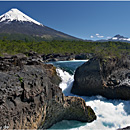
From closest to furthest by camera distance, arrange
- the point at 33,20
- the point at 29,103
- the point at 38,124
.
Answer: the point at 29,103
the point at 38,124
the point at 33,20

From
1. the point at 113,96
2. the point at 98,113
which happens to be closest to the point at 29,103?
the point at 98,113

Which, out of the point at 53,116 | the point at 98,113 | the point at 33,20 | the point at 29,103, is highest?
the point at 33,20

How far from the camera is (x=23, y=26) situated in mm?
114438

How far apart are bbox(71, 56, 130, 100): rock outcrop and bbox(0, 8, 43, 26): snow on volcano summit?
405 ft

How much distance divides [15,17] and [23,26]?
16.8 meters

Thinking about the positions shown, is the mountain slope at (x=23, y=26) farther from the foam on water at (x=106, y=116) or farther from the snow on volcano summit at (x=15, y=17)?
the foam on water at (x=106, y=116)

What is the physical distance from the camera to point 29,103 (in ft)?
16.0

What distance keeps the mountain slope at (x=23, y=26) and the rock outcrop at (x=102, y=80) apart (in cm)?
9142

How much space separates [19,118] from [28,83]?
1.23m

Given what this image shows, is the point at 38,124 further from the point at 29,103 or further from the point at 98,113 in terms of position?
the point at 98,113

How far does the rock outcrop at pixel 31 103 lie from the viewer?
4.39 meters

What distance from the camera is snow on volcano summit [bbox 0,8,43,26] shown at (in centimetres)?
12088

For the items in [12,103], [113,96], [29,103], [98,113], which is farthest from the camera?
[113,96]

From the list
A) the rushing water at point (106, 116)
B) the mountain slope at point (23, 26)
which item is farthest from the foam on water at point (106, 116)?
the mountain slope at point (23, 26)
